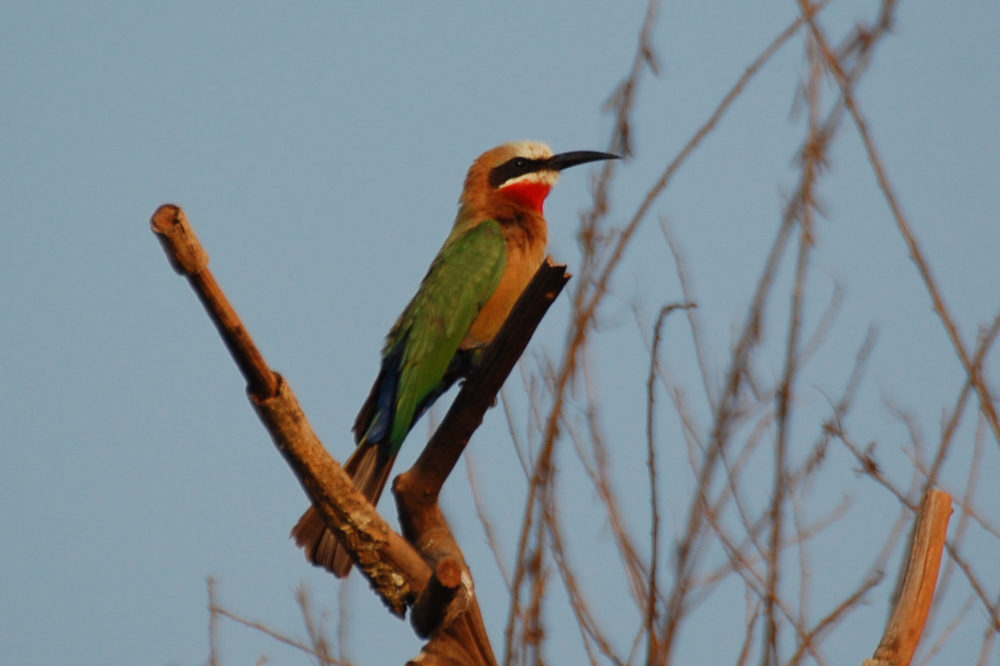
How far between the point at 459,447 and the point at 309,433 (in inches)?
23.5

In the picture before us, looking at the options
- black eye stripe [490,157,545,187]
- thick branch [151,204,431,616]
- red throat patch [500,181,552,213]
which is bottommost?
thick branch [151,204,431,616]

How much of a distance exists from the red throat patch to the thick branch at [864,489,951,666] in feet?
9.64

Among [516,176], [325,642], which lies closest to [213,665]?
[325,642]

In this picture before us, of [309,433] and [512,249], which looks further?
[512,249]

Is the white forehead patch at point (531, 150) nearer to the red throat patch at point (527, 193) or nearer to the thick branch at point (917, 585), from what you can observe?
the red throat patch at point (527, 193)

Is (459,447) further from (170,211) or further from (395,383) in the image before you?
(170,211)

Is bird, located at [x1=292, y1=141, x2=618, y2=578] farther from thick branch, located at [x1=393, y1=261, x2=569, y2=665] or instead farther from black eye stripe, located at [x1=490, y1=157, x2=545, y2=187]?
thick branch, located at [x1=393, y1=261, x2=569, y2=665]

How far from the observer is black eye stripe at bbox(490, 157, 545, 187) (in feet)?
17.2

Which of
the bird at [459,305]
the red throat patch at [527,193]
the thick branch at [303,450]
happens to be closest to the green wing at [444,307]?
the bird at [459,305]

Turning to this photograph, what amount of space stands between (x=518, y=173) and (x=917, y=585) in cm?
320

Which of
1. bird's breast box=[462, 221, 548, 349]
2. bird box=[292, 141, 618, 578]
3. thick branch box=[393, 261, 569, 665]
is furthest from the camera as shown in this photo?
bird's breast box=[462, 221, 548, 349]

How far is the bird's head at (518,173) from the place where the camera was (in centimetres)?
519

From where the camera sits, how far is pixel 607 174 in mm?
3100

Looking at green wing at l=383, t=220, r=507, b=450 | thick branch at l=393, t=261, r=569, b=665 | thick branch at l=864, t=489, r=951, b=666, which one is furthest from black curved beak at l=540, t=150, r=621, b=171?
thick branch at l=864, t=489, r=951, b=666
